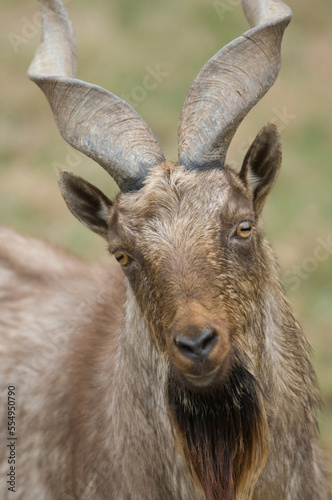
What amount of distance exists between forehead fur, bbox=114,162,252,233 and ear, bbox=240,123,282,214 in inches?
7.0

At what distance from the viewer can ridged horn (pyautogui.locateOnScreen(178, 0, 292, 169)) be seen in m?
4.37

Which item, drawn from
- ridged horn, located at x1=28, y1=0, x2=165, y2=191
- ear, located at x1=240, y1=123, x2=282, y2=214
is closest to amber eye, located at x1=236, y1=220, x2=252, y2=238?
ear, located at x1=240, y1=123, x2=282, y2=214

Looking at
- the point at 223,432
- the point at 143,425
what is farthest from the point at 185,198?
the point at 143,425

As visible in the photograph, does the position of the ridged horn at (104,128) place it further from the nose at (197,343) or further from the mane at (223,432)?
the mane at (223,432)

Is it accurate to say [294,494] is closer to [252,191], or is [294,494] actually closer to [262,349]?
[262,349]

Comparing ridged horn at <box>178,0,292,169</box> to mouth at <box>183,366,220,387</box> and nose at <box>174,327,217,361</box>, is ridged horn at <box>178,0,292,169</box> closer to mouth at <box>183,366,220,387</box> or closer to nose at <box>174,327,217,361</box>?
nose at <box>174,327,217,361</box>

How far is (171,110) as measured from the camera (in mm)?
13383

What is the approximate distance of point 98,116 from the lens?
15.1 ft

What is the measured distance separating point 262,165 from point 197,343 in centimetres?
143

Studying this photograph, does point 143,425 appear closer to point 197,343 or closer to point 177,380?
point 177,380

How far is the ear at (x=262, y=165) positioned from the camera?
451cm

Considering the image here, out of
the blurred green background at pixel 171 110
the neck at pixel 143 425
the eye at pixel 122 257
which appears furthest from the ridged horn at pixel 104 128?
the blurred green background at pixel 171 110

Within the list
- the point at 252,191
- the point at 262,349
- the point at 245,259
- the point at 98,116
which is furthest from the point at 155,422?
the point at 98,116

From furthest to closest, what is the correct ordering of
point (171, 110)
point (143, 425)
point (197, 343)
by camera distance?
point (171, 110)
point (143, 425)
point (197, 343)
